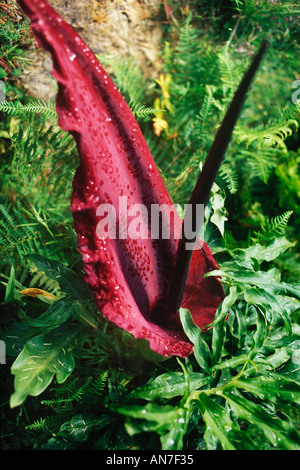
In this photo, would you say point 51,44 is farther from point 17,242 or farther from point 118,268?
point 17,242

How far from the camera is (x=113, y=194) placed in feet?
2.02

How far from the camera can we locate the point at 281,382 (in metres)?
0.68

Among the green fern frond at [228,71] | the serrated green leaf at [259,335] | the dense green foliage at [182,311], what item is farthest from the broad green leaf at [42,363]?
the green fern frond at [228,71]

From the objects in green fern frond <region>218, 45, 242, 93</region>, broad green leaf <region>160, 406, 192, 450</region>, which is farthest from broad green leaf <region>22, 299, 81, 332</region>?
green fern frond <region>218, 45, 242, 93</region>

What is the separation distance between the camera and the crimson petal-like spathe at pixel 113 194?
0.51m

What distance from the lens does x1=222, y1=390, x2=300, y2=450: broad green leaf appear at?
1.97 ft

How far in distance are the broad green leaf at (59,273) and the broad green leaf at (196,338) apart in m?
0.22

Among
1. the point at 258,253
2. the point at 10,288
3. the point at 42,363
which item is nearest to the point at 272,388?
the point at 258,253

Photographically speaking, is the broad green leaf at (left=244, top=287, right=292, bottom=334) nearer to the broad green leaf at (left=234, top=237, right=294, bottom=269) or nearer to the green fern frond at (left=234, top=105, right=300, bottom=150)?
the broad green leaf at (left=234, top=237, right=294, bottom=269)

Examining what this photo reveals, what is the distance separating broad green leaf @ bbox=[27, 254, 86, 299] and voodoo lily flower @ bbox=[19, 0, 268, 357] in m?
0.14

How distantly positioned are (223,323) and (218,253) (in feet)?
0.90

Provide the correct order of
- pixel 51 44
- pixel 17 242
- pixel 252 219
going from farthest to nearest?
pixel 252 219, pixel 17 242, pixel 51 44

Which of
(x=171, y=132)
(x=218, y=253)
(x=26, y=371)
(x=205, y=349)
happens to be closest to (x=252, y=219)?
(x=218, y=253)

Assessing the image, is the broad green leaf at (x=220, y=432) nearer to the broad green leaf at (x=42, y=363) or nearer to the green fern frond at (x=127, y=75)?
the broad green leaf at (x=42, y=363)
